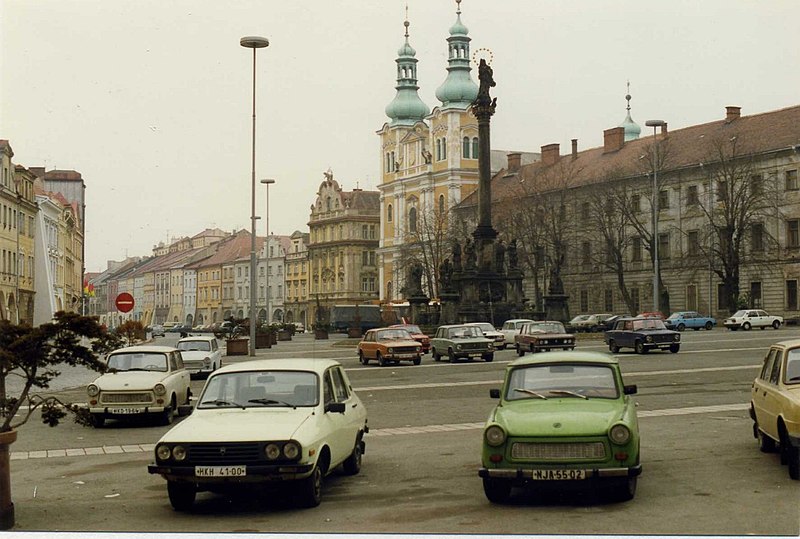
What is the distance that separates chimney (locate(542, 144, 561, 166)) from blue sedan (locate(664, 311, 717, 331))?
1413 inches

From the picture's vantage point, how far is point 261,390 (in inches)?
489

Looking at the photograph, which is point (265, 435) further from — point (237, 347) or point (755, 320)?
point (755, 320)

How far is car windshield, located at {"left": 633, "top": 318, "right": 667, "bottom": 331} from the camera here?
39438mm

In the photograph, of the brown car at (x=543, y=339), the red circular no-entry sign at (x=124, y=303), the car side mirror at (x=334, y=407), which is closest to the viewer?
the car side mirror at (x=334, y=407)

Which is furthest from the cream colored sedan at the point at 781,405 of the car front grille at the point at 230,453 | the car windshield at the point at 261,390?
the car front grille at the point at 230,453

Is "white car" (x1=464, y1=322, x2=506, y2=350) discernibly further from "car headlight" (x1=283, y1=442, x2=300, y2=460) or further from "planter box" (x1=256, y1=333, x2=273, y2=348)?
"car headlight" (x1=283, y1=442, x2=300, y2=460)

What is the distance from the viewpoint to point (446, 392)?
998 inches

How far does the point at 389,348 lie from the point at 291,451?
24881 mm

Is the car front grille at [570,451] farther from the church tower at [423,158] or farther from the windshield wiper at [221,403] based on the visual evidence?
the church tower at [423,158]

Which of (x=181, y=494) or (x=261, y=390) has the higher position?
(x=261, y=390)

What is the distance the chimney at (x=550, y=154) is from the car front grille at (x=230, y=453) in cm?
9146

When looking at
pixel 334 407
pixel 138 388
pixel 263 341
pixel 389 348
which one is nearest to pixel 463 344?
pixel 389 348

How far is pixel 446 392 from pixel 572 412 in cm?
1401

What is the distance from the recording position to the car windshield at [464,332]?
1476 inches
